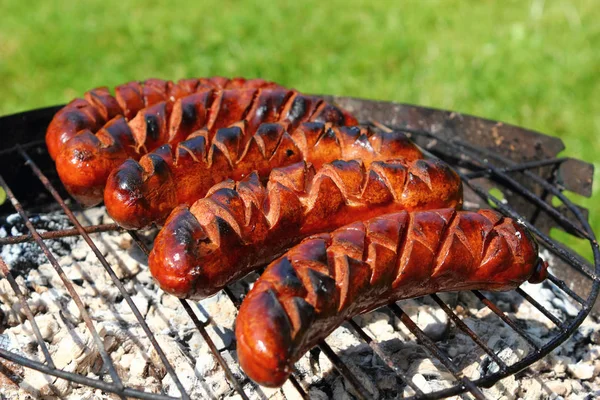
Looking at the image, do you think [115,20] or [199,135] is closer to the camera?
[199,135]

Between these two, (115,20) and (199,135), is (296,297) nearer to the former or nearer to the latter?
(199,135)

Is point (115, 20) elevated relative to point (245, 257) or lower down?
lower down

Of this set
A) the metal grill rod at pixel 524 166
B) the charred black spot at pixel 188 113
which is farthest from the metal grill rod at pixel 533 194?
the charred black spot at pixel 188 113

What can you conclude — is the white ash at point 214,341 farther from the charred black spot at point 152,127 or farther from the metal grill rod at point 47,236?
the charred black spot at point 152,127

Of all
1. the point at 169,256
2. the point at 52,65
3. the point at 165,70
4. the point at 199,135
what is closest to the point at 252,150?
the point at 199,135

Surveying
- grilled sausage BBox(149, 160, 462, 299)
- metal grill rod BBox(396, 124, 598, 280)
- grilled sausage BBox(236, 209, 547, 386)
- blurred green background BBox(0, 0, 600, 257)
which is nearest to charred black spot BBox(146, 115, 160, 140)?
grilled sausage BBox(149, 160, 462, 299)

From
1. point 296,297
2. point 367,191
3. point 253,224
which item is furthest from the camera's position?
point 367,191

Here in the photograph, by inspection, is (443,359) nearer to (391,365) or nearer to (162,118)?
(391,365)
